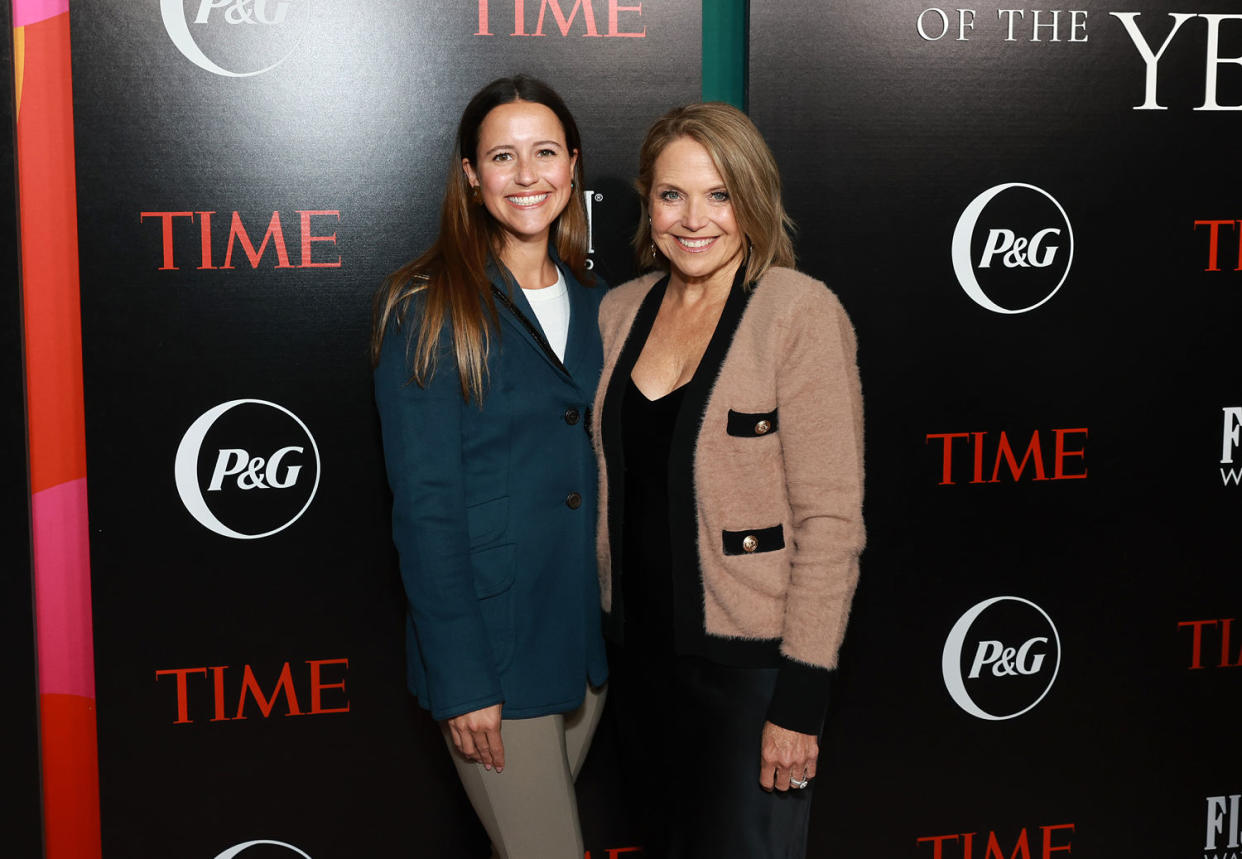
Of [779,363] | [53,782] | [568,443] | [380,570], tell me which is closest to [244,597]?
[380,570]

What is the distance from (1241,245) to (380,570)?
76.1 inches

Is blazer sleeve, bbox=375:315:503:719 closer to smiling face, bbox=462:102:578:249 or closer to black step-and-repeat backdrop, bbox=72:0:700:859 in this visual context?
smiling face, bbox=462:102:578:249

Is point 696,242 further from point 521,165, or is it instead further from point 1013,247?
point 1013,247

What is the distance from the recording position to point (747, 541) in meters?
1.62

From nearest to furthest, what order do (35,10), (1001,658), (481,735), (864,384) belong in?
(481,735) → (35,10) → (864,384) → (1001,658)

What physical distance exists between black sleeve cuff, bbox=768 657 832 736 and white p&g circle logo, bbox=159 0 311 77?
1434 mm

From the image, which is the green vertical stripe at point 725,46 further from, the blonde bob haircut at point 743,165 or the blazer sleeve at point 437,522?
the blazer sleeve at point 437,522

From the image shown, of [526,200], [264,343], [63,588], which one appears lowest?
[63,588]

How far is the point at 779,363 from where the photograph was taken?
5.29ft

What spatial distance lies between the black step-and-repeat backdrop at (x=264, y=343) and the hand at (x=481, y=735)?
561 mm

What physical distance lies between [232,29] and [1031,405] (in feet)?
5.74

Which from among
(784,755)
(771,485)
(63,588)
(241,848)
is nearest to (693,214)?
(771,485)

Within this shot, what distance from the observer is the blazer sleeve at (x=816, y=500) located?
5.21ft

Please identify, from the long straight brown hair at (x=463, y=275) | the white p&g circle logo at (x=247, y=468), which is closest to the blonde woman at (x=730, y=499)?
the long straight brown hair at (x=463, y=275)
